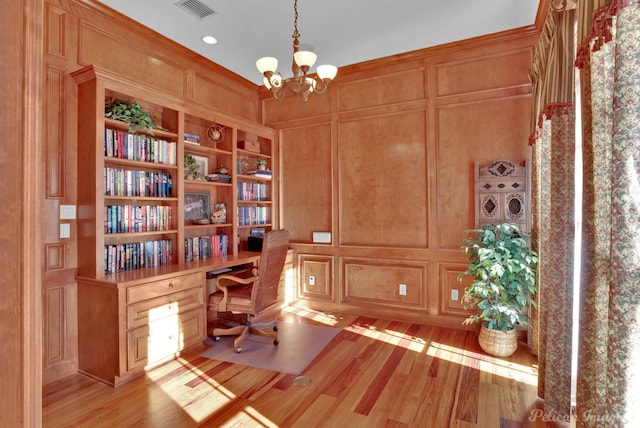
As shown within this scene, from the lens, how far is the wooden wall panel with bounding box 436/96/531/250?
3.61m

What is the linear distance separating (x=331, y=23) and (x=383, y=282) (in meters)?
2.99

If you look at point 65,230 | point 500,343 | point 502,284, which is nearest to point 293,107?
point 65,230

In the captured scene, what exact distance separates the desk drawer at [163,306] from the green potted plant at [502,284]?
8.70 ft

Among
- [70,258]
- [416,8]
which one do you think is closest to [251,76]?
[416,8]

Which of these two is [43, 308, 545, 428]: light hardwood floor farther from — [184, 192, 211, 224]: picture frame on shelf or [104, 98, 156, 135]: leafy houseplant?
[104, 98, 156, 135]: leafy houseplant

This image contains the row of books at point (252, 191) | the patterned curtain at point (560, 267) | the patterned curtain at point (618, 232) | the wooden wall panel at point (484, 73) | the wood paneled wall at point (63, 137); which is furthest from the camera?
the row of books at point (252, 191)

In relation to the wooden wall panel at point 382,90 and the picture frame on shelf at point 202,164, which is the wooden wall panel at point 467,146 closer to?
the wooden wall panel at point 382,90

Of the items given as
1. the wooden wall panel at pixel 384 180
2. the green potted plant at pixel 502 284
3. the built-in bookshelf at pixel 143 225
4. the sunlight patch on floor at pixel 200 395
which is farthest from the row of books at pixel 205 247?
the green potted plant at pixel 502 284

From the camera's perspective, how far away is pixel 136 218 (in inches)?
127

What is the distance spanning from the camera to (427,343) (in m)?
3.43

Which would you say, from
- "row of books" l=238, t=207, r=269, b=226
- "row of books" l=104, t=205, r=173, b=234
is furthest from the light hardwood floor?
"row of books" l=238, t=207, r=269, b=226

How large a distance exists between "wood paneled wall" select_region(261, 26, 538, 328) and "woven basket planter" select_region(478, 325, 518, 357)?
2.19ft

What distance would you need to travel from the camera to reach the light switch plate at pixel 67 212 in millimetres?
2838

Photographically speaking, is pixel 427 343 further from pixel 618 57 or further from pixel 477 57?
pixel 477 57
